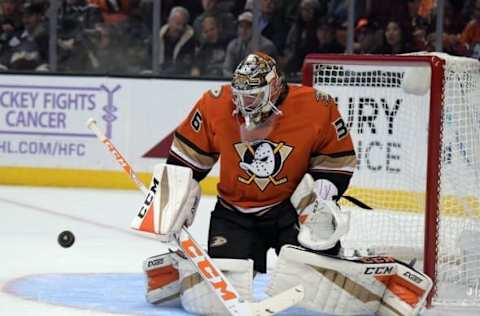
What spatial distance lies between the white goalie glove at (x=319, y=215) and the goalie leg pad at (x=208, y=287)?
8.2 inches

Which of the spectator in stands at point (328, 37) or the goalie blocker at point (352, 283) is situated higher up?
the spectator in stands at point (328, 37)

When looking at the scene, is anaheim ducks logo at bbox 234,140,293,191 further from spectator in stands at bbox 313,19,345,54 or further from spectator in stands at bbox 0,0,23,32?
spectator in stands at bbox 0,0,23,32

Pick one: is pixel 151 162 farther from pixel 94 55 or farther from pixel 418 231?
pixel 418 231

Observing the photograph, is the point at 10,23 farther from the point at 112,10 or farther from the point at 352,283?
the point at 352,283

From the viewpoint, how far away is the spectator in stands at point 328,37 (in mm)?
8766

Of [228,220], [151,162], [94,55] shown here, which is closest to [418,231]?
[228,220]

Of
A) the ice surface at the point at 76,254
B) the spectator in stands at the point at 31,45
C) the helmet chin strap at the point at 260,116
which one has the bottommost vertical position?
the ice surface at the point at 76,254

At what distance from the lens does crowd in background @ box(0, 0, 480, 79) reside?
28.0 ft

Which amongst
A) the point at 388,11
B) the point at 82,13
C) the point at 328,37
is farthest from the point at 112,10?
the point at 388,11

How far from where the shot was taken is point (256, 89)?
4199mm

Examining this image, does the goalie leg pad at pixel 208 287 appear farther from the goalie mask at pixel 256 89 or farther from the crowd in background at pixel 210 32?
the crowd in background at pixel 210 32

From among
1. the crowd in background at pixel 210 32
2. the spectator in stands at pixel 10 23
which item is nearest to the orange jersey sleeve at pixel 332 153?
the crowd in background at pixel 210 32

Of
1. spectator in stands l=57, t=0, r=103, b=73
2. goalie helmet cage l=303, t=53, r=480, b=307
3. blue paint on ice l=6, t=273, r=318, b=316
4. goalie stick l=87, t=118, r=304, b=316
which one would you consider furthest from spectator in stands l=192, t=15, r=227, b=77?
goalie stick l=87, t=118, r=304, b=316

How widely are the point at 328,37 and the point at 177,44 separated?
107cm
